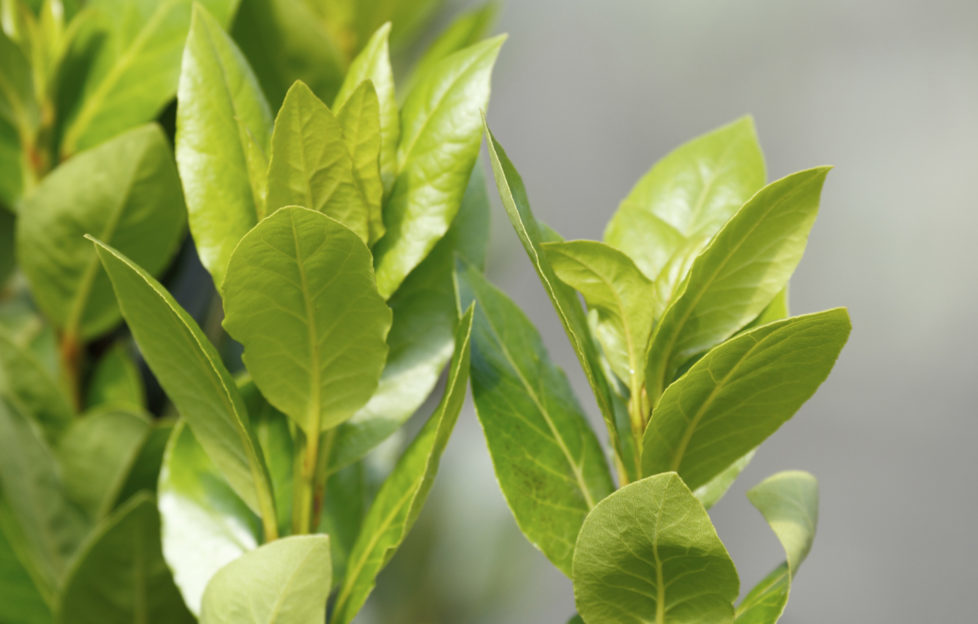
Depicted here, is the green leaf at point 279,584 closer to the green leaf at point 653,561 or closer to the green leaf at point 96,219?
the green leaf at point 653,561

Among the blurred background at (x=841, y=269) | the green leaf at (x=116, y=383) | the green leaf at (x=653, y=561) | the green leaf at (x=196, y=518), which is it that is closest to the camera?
the green leaf at (x=653, y=561)

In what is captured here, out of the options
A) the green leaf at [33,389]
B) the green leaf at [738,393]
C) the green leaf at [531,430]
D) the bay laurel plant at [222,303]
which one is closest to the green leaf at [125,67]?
the bay laurel plant at [222,303]

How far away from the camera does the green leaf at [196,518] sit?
365 millimetres

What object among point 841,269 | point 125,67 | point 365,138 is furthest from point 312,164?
point 841,269

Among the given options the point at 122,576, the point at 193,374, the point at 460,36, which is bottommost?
the point at 122,576

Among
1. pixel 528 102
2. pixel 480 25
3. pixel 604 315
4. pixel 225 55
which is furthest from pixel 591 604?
pixel 528 102

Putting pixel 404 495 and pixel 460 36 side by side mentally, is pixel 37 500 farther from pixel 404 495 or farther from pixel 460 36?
pixel 460 36

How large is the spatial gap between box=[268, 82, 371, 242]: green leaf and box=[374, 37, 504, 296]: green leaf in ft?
0.07

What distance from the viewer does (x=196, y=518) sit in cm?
37

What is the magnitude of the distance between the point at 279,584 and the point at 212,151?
177 mm

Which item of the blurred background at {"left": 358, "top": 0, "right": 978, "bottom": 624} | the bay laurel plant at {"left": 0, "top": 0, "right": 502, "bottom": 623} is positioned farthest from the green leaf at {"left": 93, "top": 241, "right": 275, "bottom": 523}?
the blurred background at {"left": 358, "top": 0, "right": 978, "bottom": 624}

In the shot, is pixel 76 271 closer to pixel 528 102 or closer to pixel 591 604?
pixel 591 604

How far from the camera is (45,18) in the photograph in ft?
1.54

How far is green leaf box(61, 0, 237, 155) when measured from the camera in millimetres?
447
